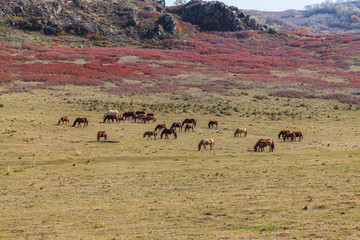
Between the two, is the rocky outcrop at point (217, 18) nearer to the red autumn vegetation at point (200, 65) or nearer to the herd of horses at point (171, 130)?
the red autumn vegetation at point (200, 65)

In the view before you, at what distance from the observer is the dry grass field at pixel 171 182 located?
1226 cm

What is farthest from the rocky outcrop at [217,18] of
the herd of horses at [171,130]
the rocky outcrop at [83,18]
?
the herd of horses at [171,130]

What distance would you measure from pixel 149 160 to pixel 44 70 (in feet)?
174

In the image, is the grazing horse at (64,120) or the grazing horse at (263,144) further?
the grazing horse at (64,120)

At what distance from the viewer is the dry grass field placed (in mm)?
12258

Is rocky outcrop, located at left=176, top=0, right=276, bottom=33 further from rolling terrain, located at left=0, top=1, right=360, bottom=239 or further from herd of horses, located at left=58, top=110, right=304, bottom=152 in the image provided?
herd of horses, located at left=58, top=110, right=304, bottom=152

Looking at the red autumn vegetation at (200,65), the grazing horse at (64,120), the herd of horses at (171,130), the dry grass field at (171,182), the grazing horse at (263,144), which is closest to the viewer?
the dry grass field at (171,182)

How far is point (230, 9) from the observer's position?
149m

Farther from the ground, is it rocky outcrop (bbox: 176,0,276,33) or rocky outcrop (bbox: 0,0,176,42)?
rocky outcrop (bbox: 176,0,276,33)

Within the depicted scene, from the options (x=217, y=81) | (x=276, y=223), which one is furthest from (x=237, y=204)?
(x=217, y=81)

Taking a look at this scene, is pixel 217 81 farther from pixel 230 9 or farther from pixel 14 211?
pixel 230 9

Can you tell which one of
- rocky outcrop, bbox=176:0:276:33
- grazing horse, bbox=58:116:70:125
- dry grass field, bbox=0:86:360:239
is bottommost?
grazing horse, bbox=58:116:70:125

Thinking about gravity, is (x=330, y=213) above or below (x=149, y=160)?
above

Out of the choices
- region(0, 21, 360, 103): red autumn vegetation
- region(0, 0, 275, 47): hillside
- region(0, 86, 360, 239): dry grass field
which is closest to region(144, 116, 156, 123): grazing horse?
region(0, 86, 360, 239): dry grass field
